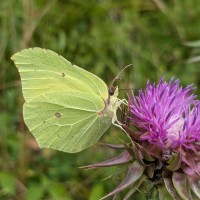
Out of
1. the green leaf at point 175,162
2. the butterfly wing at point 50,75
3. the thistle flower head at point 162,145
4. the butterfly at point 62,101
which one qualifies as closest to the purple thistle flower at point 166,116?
the thistle flower head at point 162,145

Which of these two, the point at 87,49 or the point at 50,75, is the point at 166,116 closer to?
the point at 50,75

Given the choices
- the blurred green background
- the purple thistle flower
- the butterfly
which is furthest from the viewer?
the blurred green background

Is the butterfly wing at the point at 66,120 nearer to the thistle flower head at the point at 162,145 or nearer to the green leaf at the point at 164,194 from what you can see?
the thistle flower head at the point at 162,145

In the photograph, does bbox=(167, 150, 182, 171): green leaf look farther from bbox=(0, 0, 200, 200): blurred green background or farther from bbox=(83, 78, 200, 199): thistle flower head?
bbox=(0, 0, 200, 200): blurred green background

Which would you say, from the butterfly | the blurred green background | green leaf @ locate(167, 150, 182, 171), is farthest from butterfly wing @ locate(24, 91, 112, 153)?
the blurred green background

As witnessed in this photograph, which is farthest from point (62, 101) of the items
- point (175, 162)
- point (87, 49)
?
point (87, 49)

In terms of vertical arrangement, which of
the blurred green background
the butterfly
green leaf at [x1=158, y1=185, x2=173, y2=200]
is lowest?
the blurred green background

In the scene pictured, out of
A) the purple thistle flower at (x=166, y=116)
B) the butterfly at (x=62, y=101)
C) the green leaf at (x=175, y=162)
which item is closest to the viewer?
the green leaf at (x=175, y=162)

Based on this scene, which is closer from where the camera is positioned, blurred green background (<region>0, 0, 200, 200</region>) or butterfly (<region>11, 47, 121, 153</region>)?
butterfly (<region>11, 47, 121, 153</region>)
